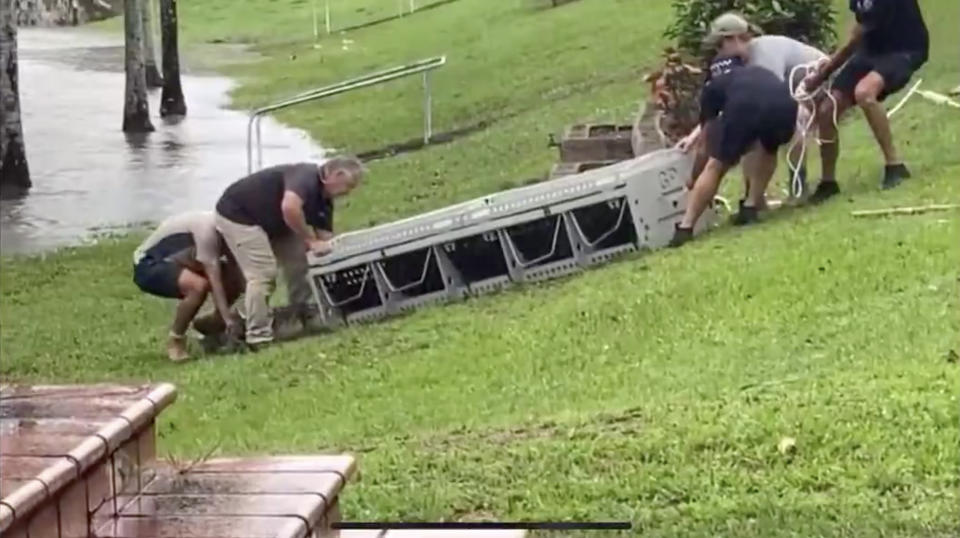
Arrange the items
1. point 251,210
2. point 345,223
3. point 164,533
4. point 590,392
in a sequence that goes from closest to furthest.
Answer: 1. point 164,533
2. point 590,392
3. point 251,210
4. point 345,223

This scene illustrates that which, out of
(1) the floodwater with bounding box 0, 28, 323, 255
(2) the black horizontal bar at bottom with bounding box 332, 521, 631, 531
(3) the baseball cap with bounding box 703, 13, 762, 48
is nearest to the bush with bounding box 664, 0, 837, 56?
(3) the baseball cap with bounding box 703, 13, 762, 48

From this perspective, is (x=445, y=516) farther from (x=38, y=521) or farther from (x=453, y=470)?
(x=38, y=521)

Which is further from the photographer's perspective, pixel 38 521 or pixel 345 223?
pixel 345 223

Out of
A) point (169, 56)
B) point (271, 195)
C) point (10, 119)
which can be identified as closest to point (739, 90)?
point (271, 195)

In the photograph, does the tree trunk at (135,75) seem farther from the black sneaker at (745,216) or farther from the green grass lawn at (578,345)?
the black sneaker at (745,216)

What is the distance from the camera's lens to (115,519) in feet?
8.43

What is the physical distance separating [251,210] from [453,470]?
5.54 ft

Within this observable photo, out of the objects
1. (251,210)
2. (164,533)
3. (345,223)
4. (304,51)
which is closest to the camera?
(164,533)

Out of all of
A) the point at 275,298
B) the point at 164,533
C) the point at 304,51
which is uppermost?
the point at 304,51

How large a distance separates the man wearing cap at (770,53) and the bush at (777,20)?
0.13 ft

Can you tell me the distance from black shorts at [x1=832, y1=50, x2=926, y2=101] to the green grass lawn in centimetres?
8

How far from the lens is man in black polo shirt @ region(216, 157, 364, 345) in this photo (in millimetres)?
4887

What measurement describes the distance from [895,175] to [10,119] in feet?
8.33

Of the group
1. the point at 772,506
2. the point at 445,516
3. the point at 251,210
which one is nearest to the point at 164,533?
the point at 445,516
